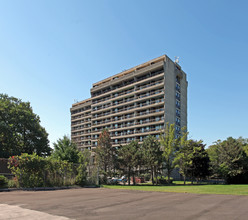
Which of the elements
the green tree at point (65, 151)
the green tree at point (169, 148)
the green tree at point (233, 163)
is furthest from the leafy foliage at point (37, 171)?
the green tree at point (233, 163)

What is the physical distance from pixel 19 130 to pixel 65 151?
19.2m

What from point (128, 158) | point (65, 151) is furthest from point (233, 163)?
point (65, 151)

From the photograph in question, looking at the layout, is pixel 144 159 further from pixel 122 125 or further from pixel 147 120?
pixel 122 125

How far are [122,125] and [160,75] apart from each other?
22334 millimetres

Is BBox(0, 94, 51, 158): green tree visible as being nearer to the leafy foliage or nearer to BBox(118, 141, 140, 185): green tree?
BBox(118, 141, 140, 185): green tree

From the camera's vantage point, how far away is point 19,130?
149ft

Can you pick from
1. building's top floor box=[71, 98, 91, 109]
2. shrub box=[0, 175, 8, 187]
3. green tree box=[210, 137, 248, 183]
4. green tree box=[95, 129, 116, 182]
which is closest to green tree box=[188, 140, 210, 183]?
green tree box=[210, 137, 248, 183]

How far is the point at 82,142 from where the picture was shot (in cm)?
9988

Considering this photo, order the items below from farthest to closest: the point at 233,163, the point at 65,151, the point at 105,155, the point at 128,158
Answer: the point at 233,163 < the point at 105,155 < the point at 128,158 < the point at 65,151

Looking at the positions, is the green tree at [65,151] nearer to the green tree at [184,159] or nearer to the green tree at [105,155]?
the green tree at [105,155]

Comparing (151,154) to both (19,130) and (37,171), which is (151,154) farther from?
(19,130)

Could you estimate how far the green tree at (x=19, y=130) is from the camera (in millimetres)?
42156

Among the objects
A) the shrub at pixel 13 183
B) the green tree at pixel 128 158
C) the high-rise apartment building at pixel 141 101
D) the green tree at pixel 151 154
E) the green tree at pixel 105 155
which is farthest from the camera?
the high-rise apartment building at pixel 141 101

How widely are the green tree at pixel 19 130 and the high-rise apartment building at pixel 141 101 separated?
1522 cm
